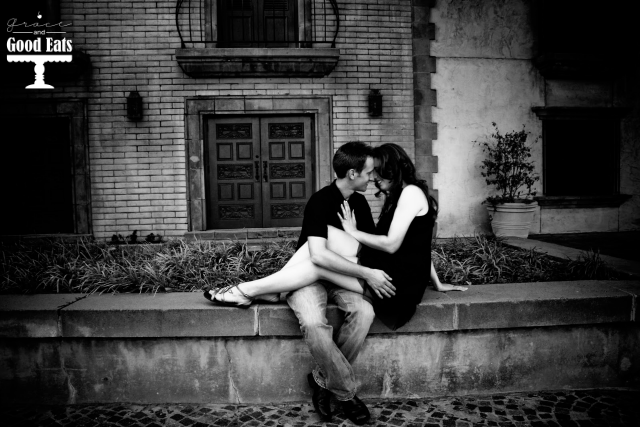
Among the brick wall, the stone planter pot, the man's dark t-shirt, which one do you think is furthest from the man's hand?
the stone planter pot

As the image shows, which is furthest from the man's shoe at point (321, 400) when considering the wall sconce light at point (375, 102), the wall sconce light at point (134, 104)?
the wall sconce light at point (134, 104)

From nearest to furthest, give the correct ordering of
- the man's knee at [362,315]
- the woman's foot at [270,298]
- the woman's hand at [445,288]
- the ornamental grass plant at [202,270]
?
the man's knee at [362,315]
the woman's foot at [270,298]
the woman's hand at [445,288]
the ornamental grass plant at [202,270]

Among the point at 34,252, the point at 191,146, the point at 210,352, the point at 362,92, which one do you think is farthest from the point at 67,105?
the point at 210,352

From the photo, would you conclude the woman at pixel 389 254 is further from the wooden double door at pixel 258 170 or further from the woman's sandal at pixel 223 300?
the wooden double door at pixel 258 170

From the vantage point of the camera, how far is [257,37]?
7.94 m

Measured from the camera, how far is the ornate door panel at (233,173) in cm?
798

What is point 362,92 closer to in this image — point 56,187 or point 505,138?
point 505,138

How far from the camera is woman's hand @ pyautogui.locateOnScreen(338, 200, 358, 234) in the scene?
3205 mm

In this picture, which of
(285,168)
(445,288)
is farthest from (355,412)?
(285,168)

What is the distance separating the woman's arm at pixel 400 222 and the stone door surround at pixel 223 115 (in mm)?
4874

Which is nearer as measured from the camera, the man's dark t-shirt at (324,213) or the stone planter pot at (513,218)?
the man's dark t-shirt at (324,213)

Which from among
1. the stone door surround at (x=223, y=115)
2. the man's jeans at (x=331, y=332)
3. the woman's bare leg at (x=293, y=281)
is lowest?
the man's jeans at (x=331, y=332)

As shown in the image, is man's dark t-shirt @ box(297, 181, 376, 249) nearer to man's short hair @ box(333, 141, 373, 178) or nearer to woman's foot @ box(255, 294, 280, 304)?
man's short hair @ box(333, 141, 373, 178)

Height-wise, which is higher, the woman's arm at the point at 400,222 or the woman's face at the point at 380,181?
the woman's face at the point at 380,181
